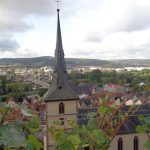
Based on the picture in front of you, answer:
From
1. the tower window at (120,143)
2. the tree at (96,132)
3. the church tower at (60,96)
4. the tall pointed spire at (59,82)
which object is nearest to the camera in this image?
the tree at (96,132)

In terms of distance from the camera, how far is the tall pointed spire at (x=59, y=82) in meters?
22.6

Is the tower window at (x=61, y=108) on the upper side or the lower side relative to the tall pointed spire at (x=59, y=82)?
lower

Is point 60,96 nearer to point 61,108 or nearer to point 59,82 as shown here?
point 61,108

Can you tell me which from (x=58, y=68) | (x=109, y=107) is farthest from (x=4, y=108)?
(x=58, y=68)

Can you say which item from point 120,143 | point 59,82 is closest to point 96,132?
point 59,82

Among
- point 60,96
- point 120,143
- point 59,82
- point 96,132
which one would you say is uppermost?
point 96,132

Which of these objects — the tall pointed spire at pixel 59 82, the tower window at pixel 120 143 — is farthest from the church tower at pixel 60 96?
the tower window at pixel 120 143

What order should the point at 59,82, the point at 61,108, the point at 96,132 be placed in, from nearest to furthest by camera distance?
1. the point at 96,132
2. the point at 61,108
3. the point at 59,82

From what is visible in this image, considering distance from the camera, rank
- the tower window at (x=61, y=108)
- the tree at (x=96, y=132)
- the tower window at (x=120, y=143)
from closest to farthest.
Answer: the tree at (x=96, y=132) < the tower window at (x=61, y=108) < the tower window at (x=120, y=143)

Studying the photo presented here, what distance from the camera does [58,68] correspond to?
2436 centimetres

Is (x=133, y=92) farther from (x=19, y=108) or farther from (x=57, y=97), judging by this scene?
(x=57, y=97)

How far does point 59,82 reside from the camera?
926 inches

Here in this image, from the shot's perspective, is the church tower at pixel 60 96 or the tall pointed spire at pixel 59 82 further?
the tall pointed spire at pixel 59 82

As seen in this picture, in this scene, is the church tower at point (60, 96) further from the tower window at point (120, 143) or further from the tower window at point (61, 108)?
the tower window at point (120, 143)
